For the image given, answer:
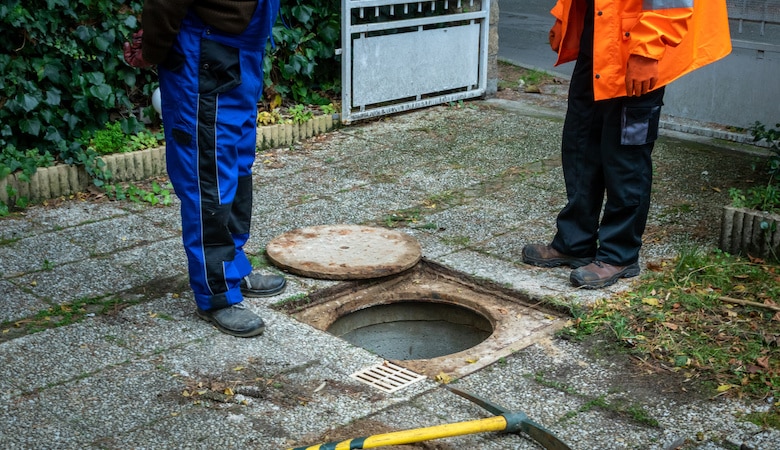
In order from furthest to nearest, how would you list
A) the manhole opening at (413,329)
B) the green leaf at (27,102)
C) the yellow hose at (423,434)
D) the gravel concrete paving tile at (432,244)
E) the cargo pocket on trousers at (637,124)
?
1. the green leaf at (27,102)
2. the gravel concrete paving tile at (432,244)
3. the manhole opening at (413,329)
4. the cargo pocket on trousers at (637,124)
5. the yellow hose at (423,434)

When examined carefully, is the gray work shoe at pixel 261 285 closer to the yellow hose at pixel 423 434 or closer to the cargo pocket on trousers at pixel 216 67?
the cargo pocket on trousers at pixel 216 67

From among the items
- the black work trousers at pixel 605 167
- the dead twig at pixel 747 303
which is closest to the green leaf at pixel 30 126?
the black work trousers at pixel 605 167

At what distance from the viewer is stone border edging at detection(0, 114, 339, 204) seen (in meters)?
5.58

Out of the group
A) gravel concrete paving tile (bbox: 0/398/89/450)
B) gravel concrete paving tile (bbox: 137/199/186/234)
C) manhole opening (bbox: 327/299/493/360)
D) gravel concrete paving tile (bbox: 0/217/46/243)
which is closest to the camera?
gravel concrete paving tile (bbox: 0/398/89/450)

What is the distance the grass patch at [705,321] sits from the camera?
3676 millimetres

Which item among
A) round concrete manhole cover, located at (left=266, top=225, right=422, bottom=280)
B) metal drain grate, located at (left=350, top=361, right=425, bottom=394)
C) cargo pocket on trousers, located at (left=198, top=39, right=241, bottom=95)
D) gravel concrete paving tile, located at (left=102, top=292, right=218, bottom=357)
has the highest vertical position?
cargo pocket on trousers, located at (left=198, top=39, right=241, bottom=95)

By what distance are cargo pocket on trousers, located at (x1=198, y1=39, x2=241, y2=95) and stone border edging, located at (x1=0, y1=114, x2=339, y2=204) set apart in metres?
2.35

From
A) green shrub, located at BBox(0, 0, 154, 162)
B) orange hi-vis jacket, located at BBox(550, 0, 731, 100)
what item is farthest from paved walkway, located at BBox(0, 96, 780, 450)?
orange hi-vis jacket, located at BBox(550, 0, 731, 100)

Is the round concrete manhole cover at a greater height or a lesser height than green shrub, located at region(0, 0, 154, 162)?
lesser

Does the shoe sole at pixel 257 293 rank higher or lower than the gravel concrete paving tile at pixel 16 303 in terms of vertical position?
higher

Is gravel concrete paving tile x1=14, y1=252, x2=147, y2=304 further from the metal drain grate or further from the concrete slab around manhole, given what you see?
the metal drain grate

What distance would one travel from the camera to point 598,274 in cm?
446

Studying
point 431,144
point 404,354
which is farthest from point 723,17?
point 431,144

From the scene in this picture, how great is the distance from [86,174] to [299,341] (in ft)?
8.44
